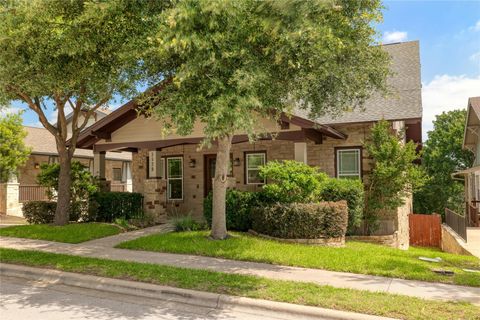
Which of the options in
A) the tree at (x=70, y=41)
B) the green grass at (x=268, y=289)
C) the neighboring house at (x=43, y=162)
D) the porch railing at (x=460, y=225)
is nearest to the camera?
the green grass at (x=268, y=289)

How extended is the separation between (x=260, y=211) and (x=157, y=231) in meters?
3.49

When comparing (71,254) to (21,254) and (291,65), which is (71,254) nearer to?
(21,254)

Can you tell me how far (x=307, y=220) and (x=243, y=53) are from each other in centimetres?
506

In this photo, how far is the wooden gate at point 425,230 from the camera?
1786cm

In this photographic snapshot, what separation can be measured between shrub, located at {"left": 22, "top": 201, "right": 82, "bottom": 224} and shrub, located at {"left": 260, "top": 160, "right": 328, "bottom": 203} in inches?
297

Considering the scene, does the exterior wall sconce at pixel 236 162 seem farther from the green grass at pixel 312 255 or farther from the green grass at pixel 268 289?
the green grass at pixel 268 289

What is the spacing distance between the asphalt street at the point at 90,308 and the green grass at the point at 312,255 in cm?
286

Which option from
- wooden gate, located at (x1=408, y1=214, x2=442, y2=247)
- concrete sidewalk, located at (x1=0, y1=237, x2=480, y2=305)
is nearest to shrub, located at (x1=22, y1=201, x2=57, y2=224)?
concrete sidewalk, located at (x1=0, y1=237, x2=480, y2=305)

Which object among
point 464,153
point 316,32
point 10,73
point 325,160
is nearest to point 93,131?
point 10,73

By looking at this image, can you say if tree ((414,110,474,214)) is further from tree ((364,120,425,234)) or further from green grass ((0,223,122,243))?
green grass ((0,223,122,243))

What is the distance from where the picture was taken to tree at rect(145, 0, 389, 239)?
283 inches

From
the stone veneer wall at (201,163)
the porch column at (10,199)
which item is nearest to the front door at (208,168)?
the stone veneer wall at (201,163)

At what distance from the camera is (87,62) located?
400 inches

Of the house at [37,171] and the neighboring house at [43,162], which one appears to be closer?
the house at [37,171]
